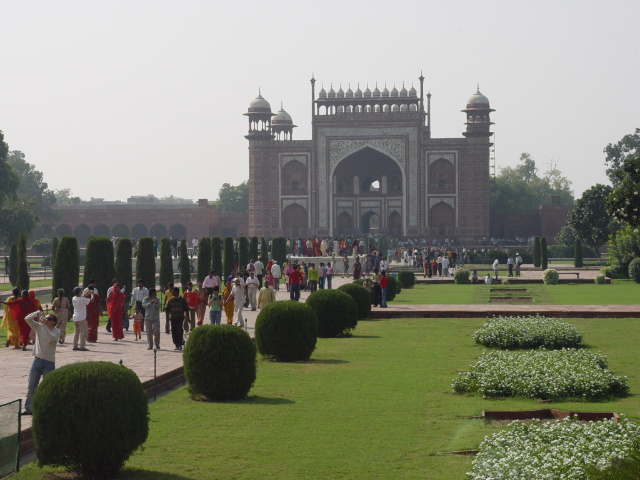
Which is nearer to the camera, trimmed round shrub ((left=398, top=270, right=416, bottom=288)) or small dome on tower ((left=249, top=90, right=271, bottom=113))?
trimmed round shrub ((left=398, top=270, right=416, bottom=288))

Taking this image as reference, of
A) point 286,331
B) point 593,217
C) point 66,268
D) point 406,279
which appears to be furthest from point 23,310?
point 593,217

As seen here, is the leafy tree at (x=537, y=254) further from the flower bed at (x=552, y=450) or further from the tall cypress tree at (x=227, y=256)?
the flower bed at (x=552, y=450)

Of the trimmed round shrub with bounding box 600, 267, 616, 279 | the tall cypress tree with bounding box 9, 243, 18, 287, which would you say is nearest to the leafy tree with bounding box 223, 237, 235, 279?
the tall cypress tree with bounding box 9, 243, 18, 287

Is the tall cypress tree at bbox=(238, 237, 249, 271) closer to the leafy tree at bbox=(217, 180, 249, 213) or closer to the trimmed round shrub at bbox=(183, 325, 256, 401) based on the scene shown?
the trimmed round shrub at bbox=(183, 325, 256, 401)

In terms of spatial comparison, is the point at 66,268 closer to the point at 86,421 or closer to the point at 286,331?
the point at 286,331

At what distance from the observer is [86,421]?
563cm

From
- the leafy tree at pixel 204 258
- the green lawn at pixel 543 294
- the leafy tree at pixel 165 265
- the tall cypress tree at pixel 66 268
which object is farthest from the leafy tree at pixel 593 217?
the tall cypress tree at pixel 66 268

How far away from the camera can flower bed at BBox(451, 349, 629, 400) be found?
8086mm

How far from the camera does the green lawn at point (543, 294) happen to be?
1973cm

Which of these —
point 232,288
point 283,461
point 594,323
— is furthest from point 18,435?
point 594,323

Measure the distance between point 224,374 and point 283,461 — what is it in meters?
2.13

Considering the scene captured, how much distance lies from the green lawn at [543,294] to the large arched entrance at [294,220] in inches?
850

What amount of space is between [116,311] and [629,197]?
254 inches

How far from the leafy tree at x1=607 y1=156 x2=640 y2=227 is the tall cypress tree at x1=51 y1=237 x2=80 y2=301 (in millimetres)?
7540
